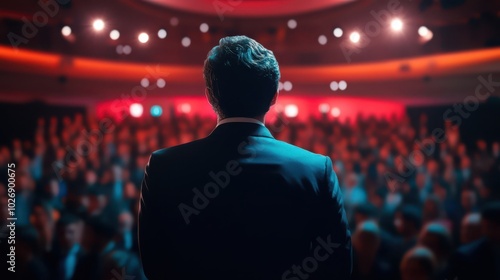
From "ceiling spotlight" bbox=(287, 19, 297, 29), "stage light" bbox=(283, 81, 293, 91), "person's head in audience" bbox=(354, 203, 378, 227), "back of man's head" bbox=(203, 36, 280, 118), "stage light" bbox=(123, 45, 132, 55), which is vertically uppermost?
"ceiling spotlight" bbox=(287, 19, 297, 29)

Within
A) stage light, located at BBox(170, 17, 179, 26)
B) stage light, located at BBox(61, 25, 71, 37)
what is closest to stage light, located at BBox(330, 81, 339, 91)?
stage light, located at BBox(170, 17, 179, 26)

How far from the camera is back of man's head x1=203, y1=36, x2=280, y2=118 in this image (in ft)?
3.34

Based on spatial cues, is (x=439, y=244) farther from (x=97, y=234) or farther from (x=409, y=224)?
(x=97, y=234)

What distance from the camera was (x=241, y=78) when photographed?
3.34ft

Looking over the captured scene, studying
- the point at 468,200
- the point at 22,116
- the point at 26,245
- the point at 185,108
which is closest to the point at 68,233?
the point at 26,245

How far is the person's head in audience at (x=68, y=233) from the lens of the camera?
3.31m

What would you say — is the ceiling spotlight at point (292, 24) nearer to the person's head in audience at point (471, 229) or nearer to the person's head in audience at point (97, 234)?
the person's head in audience at point (471, 229)

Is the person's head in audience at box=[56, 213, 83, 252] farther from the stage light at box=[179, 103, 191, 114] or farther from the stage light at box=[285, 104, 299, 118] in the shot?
the stage light at box=[285, 104, 299, 118]

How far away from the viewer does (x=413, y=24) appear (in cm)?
1009

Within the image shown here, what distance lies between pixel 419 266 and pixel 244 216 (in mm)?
2324

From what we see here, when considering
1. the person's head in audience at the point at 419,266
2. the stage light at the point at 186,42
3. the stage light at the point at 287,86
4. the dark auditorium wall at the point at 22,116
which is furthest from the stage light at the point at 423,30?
the dark auditorium wall at the point at 22,116

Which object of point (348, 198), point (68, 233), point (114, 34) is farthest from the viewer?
point (114, 34)

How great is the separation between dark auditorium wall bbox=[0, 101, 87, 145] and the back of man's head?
30.3 ft

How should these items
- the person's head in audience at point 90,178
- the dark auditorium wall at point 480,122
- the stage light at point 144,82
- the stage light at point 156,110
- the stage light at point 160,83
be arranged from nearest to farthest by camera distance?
the person's head in audience at point 90,178, the dark auditorium wall at point 480,122, the stage light at point 144,82, the stage light at point 160,83, the stage light at point 156,110
